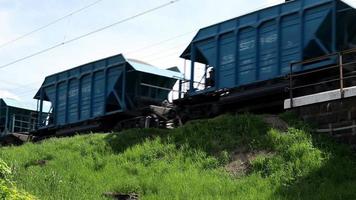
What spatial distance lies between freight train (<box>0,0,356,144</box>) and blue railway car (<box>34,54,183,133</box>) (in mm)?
44

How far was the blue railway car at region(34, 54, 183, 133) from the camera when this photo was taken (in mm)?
24922

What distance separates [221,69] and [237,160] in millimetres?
7261

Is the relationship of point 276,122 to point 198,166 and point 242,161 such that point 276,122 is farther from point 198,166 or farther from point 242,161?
point 198,166

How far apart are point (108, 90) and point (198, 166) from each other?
1220 cm

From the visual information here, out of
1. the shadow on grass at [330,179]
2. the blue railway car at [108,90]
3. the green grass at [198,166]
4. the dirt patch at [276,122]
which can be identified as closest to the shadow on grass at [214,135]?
the green grass at [198,166]

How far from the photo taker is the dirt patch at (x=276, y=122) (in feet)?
49.4

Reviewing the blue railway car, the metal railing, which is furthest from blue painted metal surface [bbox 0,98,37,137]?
the metal railing

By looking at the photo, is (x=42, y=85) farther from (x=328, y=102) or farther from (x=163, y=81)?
(x=328, y=102)

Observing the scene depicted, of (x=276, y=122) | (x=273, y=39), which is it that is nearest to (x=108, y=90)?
(x=273, y=39)

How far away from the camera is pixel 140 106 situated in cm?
2491

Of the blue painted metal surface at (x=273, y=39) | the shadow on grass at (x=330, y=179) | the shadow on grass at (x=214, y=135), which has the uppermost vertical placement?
the blue painted metal surface at (x=273, y=39)

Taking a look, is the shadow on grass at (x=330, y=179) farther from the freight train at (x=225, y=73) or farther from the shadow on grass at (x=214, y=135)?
the freight train at (x=225, y=73)

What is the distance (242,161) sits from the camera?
1380 centimetres

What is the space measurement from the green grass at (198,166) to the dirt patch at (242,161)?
0.11 meters
